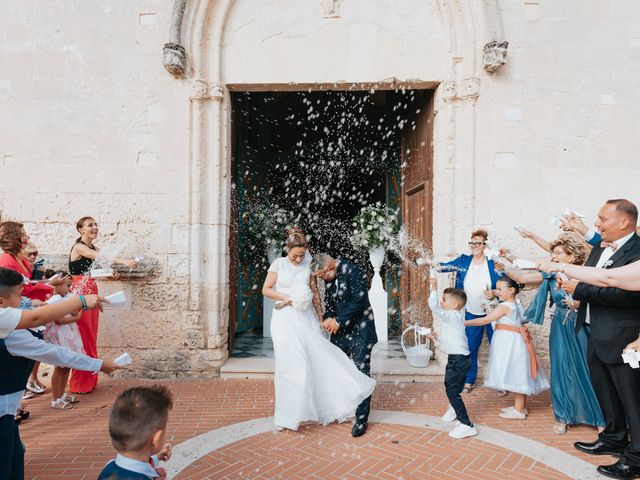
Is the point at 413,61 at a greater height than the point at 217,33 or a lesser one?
lesser

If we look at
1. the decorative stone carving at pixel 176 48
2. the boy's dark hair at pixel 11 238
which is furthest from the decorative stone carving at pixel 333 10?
the boy's dark hair at pixel 11 238

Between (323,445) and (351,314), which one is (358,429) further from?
(351,314)

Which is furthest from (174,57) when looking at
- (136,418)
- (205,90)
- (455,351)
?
(136,418)

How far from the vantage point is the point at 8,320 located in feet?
7.02

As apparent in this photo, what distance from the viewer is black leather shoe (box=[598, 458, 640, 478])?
319 centimetres

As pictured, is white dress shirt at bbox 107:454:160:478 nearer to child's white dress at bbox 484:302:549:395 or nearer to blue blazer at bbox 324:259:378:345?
blue blazer at bbox 324:259:378:345

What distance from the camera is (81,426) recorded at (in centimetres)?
413

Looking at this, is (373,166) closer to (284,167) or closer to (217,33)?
(284,167)

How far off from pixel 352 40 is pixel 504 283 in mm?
3780

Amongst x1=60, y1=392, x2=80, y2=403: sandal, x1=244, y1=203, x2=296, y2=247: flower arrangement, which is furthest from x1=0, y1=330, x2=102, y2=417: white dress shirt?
x1=244, y1=203, x2=296, y2=247: flower arrangement

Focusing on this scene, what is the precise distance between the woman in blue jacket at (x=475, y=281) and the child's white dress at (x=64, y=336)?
14.7ft

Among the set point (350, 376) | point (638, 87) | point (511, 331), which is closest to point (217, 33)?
point (350, 376)

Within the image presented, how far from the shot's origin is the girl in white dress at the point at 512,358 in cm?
429

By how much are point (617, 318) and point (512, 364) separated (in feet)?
4.28
